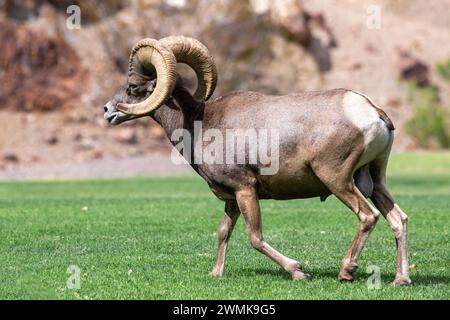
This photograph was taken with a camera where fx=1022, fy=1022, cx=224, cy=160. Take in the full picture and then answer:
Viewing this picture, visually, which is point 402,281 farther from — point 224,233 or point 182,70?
point 182,70

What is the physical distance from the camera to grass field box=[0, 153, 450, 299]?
1084 cm

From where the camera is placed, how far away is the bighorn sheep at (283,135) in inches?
437

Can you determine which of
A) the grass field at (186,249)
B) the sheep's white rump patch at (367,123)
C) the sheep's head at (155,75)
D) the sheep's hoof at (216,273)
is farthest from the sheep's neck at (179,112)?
the sheep's white rump patch at (367,123)

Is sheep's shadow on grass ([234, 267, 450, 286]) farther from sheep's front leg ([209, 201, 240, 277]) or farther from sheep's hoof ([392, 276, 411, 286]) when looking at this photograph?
sheep's front leg ([209, 201, 240, 277])

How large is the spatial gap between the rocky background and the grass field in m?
17.8

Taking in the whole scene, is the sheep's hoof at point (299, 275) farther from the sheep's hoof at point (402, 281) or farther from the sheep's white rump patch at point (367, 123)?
the sheep's white rump patch at point (367, 123)

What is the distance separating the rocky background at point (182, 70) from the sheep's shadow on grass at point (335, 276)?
25373 millimetres

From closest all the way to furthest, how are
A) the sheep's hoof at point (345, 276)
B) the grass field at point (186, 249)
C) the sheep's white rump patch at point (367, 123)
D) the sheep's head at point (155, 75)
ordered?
the grass field at point (186, 249) < the sheep's white rump patch at point (367, 123) < the sheep's hoof at point (345, 276) < the sheep's head at point (155, 75)

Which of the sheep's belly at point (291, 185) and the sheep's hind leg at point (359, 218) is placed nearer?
the sheep's hind leg at point (359, 218)

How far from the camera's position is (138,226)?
16.9 metres

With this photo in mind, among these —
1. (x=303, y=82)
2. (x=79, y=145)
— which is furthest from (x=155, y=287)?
(x=303, y=82)

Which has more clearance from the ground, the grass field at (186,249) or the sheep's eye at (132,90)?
the sheep's eye at (132,90)

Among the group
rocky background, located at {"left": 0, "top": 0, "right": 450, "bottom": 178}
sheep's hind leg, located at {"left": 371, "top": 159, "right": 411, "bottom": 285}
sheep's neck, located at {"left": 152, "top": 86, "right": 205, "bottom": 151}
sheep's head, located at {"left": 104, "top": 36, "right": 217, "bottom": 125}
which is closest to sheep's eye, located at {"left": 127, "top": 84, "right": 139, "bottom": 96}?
sheep's head, located at {"left": 104, "top": 36, "right": 217, "bottom": 125}

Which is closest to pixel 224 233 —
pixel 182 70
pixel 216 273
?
pixel 216 273
